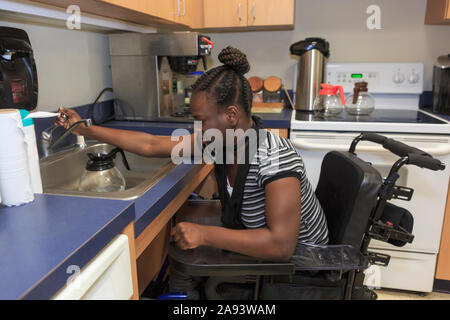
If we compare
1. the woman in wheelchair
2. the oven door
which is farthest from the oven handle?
the woman in wheelchair

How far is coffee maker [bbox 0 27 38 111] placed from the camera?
3.75 ft

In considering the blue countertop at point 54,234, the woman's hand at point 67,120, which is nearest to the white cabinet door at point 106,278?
the blue countertop at point 54,234

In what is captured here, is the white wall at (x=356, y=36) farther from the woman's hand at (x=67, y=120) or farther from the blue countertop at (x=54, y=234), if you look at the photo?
the blue countertop at (x=54, y=234)

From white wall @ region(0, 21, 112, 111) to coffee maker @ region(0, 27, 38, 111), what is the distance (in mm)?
100

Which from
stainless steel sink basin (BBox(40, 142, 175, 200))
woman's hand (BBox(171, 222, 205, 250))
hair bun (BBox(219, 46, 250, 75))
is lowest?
woman's hand (BBox(171, 222, 205, 250))

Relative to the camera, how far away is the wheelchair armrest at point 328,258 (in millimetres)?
959

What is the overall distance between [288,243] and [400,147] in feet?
1.76

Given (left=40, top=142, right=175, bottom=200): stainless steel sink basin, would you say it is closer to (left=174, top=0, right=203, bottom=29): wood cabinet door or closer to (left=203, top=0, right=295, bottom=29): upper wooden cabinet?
(left=174, top=0, right=203, bottom=29): wood cabinet door

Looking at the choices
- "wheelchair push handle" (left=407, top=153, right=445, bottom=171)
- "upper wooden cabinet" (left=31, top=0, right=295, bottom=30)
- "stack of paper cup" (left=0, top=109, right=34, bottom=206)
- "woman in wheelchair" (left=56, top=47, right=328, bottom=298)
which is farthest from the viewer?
"upper wooden cabinet" (left=31, top=0, right=295, bottom=30)

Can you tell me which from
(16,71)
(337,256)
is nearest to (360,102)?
(337,256)

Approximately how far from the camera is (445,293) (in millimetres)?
1899

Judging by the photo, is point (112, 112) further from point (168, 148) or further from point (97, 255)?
point (97, 255)

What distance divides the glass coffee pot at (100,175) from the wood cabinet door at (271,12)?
121cm

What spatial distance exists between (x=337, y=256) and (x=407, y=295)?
1218mm
